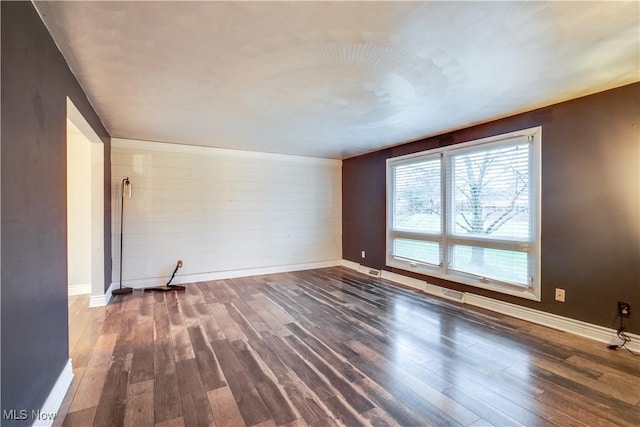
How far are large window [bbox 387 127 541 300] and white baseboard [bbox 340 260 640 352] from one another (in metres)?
0.18

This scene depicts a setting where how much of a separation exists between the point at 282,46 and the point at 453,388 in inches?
104

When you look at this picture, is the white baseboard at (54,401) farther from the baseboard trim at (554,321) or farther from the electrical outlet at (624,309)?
the electrical outlet at (624,309)

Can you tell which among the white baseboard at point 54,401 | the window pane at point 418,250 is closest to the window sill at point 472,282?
the window pane at point 418,250

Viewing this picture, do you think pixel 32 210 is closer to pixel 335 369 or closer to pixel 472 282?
pixel 335 369

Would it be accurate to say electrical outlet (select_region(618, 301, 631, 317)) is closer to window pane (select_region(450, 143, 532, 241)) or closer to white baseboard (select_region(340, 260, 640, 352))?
white baseboard (select_region(340, 260, 640, 352))

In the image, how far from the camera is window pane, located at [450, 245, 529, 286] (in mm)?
3365

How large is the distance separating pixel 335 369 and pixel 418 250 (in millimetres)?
2901

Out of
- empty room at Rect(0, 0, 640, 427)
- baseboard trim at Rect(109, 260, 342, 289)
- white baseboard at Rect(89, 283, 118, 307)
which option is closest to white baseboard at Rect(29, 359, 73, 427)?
empty room at Rect(0, 0, 640, 427)

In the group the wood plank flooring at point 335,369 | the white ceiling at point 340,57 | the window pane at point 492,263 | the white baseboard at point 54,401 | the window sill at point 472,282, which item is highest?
the white ceiling at point 340,57

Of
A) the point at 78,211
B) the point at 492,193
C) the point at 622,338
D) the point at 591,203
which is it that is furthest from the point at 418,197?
the point at 78,211

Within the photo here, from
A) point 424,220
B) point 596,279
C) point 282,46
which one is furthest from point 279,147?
point 596,279

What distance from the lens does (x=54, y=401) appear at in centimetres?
178

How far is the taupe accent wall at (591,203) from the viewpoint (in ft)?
8.52

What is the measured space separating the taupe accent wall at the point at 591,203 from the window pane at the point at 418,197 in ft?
3.83
